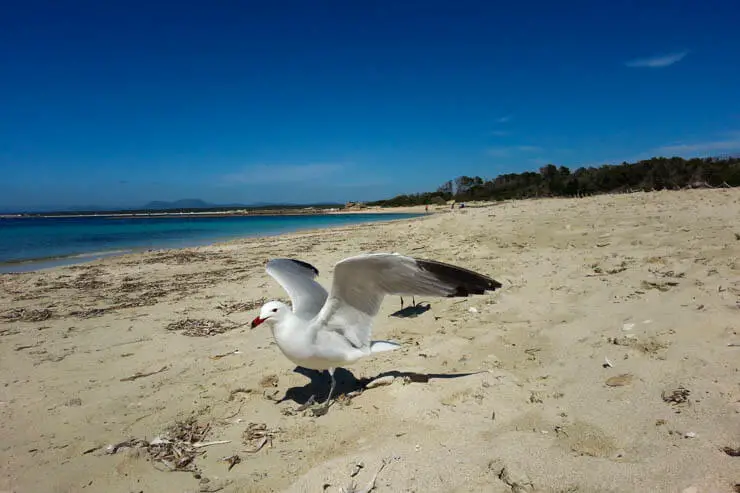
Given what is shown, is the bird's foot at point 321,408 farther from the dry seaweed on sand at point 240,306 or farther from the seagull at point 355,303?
the dry seaweed on sand at point 240,306

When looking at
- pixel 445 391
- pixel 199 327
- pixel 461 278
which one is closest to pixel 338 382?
pixel 445 391

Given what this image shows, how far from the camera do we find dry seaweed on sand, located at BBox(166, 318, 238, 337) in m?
5.70

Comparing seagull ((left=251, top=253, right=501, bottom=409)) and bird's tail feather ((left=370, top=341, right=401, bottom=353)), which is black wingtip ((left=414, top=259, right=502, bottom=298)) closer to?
seagull ((left=251, top=253, right=501, bottom=409))

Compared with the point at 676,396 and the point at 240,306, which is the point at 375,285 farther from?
the point at 240,306

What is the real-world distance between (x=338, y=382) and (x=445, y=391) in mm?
1294

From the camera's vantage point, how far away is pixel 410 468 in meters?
2.44

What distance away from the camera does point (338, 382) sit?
4.23m

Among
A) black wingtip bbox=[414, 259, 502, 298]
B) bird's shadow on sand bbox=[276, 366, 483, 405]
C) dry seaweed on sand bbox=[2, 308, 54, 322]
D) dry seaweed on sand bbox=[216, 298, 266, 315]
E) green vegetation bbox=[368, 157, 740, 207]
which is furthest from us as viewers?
green vegetation bbox=[368, 157, 740, 207]

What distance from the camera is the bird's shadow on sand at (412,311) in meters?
5.72

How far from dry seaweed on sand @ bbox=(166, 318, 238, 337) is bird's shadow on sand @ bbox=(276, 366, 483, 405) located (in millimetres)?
1793

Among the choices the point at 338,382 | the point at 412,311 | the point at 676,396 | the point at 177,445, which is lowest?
the point at 338,382

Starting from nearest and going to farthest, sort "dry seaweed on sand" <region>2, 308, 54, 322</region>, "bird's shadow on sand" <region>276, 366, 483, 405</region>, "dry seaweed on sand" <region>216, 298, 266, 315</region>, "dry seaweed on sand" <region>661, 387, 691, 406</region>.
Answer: "dry seaweed on sand" <region>661, 387, 691, 406</region> < "bird's shadow on sand" <region>276, 366, 483, 405</region> < "dry seaweed on sand" <region>216, 298, 266, 315</region> < "dry seaweed on sand" <region>2, 308, 54, 322</region>

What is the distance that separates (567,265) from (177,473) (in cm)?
629

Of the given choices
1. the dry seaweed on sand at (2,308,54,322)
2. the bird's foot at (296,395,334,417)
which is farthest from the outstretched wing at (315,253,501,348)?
the dry seaweed on sand at (2,308,54,322)
